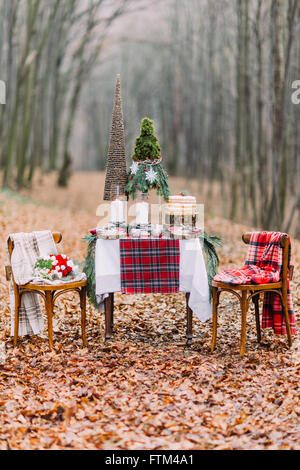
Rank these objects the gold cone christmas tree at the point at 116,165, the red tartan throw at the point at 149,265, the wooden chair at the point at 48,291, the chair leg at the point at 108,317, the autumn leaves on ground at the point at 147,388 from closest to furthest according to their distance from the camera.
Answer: the autumn leaves on ground at the point at 147,388
the wooden chair at the point at 48,291
the red tartan throw at the point at 149,265
the chair leg at the point at 108,317
the gold cone christmas tree at the point at 116,165

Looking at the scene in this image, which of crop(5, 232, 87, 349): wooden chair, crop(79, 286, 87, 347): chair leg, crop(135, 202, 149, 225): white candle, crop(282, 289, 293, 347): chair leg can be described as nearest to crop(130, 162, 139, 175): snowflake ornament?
crop(135, 202, 149, 225): white candle

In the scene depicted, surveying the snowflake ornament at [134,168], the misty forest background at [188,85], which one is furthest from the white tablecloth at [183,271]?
the misty forest background at [188,85]

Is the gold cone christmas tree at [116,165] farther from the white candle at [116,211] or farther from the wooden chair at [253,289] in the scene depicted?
the wooden chair at [253,289]

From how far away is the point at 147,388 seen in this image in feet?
12.5

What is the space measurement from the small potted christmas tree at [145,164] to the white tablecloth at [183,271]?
58 centimetres

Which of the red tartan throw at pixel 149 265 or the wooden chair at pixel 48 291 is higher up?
the red tartan throw at pixel 149 265

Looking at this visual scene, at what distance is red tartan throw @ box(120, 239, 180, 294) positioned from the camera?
14.8 ft

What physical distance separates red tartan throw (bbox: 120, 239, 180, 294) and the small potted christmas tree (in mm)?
535

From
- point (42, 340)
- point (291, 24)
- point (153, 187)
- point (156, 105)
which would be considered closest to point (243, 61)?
point (291, 24)

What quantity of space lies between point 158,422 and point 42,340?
1.95m

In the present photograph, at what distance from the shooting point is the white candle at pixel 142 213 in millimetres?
4680

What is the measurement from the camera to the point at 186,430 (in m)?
3.17

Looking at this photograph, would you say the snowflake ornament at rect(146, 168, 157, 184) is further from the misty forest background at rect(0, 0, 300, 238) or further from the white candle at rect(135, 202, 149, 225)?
the misty forest background at rect(0, 0, 300, 238)

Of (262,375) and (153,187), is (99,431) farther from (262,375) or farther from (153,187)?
(153,187)
